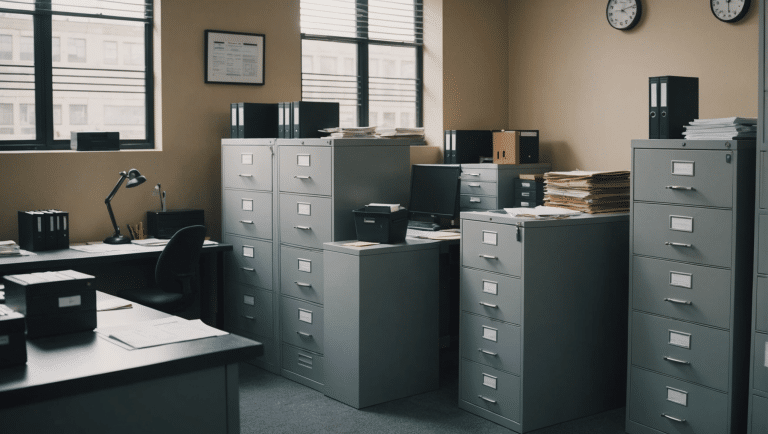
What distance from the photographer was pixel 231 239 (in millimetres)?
4895

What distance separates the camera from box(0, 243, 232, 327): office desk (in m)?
3.86

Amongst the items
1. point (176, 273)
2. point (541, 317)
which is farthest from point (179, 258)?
point (541, 317)

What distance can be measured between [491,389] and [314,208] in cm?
135

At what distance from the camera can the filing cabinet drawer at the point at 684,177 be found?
10.3 ft

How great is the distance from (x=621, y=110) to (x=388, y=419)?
2762 millimetres

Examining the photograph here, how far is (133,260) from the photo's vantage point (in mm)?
4246

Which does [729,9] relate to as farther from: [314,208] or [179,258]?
[179,258]

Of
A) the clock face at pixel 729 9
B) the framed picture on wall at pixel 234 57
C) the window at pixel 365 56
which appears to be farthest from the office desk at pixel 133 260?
the clock face at pixel 729 9

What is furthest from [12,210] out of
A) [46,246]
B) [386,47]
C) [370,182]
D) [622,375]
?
[622,375]

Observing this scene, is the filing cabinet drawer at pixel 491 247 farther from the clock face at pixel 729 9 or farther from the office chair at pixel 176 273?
the clock face at pixel 729 9

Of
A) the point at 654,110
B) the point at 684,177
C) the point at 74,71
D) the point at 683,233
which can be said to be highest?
the point at 74,71

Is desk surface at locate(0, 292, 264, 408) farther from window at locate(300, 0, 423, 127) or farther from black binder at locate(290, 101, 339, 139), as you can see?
window at locate(300, 0, 423, 127)

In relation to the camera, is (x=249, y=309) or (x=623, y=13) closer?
(x=249, y=309)

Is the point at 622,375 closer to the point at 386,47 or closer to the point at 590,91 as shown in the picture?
the point at 590,91
